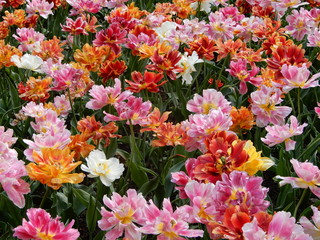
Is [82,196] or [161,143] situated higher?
[161,143]

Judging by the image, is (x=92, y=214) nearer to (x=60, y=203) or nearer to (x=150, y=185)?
(x=60, y=203)

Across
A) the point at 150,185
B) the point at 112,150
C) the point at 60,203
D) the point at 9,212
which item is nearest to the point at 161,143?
the point at 150,185

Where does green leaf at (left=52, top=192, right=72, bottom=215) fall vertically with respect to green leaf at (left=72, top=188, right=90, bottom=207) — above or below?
below

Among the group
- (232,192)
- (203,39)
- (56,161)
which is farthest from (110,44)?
(232,192)

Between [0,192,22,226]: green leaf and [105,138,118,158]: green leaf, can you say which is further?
[105,138,118,158]: green leaf

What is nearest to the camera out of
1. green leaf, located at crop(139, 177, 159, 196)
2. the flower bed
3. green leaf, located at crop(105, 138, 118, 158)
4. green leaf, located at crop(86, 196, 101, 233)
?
the flower bed

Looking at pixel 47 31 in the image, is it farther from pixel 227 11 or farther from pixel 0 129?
pixel 0 129

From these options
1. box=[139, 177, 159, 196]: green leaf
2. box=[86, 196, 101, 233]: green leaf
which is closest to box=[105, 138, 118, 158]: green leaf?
box=[139, 177, 159, 196]: green leaf

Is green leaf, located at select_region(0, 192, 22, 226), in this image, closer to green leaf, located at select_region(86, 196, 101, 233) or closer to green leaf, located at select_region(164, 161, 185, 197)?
green leaf, located at select_region(86, 196, 101, 233)

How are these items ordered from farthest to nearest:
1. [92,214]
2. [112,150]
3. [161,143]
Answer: [112,150] < [161,143] < [92,214]

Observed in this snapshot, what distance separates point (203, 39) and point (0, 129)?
114cm

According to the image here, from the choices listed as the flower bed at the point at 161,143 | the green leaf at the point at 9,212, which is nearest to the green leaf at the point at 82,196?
the flower bed at the point at 161,143

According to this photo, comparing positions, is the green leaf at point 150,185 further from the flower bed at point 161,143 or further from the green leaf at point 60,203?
the green leaf at point 60,203

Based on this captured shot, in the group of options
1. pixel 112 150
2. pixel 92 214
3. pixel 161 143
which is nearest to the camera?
pixel 92 214
